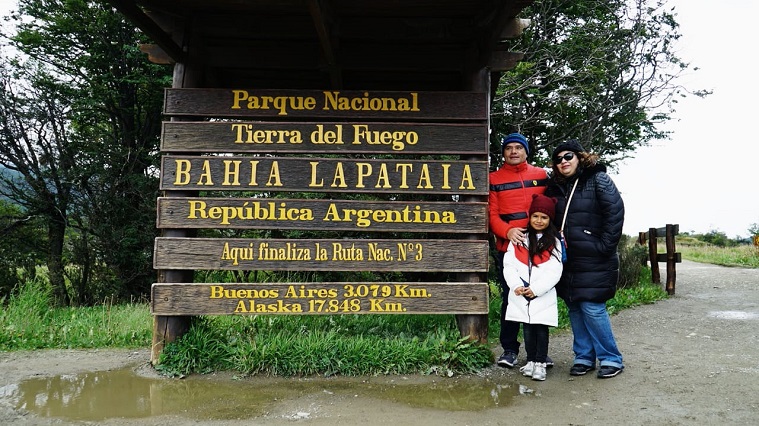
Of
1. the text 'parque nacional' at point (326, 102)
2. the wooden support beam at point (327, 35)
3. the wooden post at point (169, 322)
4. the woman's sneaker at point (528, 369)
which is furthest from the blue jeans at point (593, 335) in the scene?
the wooden post at point (169, 322)

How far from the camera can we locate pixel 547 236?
437 centimetres

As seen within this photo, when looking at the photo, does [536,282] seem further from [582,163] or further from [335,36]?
[335,36]

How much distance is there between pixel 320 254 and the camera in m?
4.79

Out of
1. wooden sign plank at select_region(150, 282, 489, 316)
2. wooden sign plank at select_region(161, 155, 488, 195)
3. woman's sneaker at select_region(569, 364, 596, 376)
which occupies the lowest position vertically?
woman's sneaker at select_region(569, 364, 596, 376)

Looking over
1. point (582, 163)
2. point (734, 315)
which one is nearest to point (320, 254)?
point (582, 163)

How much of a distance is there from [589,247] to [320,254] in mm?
2288

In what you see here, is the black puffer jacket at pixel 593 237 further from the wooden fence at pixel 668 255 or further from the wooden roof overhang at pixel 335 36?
the wooden fence at pixel 668 255

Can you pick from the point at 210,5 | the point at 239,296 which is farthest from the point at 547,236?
the point at 210,5

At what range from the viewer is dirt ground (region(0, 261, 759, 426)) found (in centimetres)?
357

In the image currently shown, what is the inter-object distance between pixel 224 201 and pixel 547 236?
9.21ft

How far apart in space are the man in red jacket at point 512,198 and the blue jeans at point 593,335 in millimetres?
321

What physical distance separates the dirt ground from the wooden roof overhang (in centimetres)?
283

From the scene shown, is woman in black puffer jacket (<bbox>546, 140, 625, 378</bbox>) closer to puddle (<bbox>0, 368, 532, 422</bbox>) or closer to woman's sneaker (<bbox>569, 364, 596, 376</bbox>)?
woman's sneaker (<bbox>569, 364, 596, 376</bbox>)

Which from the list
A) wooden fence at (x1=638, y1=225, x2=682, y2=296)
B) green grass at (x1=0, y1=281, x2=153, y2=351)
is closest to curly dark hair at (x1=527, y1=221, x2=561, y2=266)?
green grass at (x1=0, y1=281, x2=153, y2=351)
